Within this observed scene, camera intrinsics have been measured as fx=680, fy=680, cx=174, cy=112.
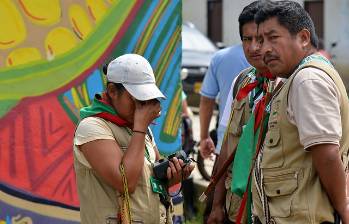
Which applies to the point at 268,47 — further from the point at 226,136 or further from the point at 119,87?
the point at 226,136

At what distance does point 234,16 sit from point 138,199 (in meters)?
17.5

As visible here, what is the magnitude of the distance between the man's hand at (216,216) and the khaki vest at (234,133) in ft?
0.17

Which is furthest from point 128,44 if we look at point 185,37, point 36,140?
point 185,37

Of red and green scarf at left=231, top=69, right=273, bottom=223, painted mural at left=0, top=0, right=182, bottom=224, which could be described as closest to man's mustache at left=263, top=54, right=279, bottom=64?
red and green scarf at left=231, top=69, right=273, bottom=223

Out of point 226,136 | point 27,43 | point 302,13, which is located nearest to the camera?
point 302,13

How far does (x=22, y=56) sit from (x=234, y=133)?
1.49 metres

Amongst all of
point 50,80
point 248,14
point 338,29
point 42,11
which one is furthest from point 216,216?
point 338,29

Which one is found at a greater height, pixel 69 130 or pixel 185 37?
pixel 69 130

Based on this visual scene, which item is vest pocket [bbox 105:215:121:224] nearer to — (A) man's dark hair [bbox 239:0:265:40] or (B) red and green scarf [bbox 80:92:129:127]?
(B) red and green scarf [bbox 80:92:129:127]

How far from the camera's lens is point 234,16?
20.0 m

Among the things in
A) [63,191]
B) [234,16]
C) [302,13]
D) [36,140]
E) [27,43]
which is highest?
[302,13]

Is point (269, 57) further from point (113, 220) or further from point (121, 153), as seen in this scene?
point (113, 220)

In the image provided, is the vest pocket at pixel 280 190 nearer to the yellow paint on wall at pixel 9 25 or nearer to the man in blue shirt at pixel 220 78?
the yellow paint on wall at pixel 9 25

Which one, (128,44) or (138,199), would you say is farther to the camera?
(128,44)
